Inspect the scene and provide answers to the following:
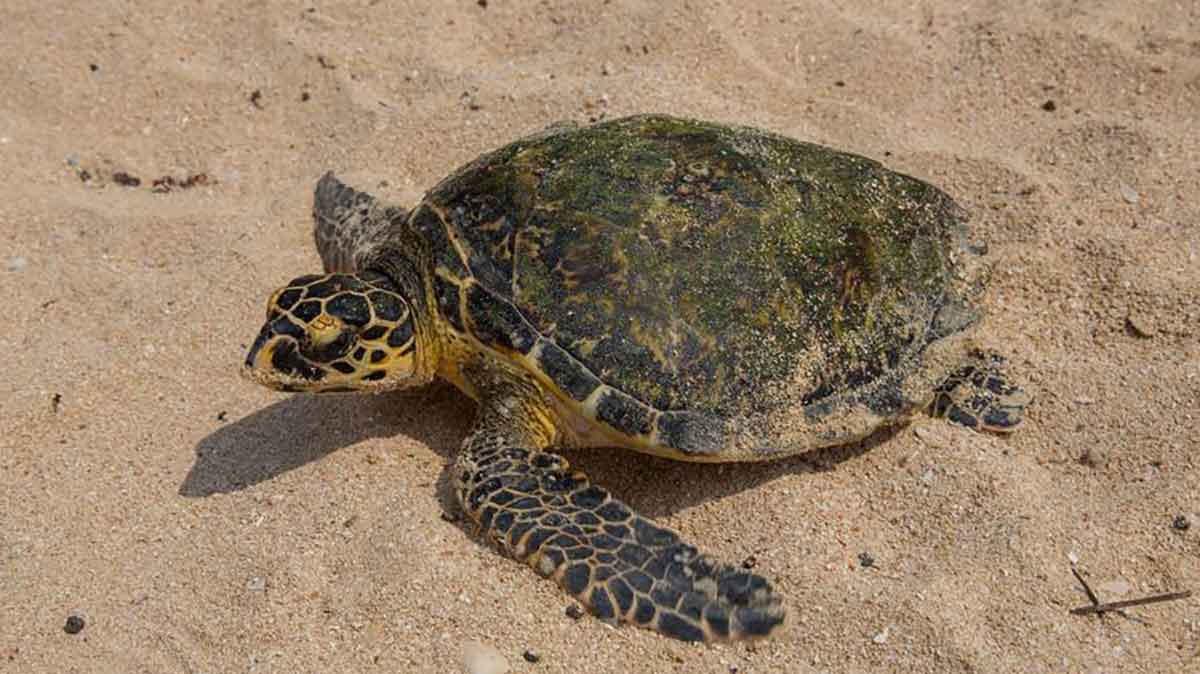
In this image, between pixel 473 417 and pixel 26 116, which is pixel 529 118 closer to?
pixel 473 417

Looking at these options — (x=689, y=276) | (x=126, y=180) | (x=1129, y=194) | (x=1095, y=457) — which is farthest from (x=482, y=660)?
(x=1129, y=194)

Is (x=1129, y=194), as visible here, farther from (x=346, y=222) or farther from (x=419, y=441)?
(x=346, y=222)

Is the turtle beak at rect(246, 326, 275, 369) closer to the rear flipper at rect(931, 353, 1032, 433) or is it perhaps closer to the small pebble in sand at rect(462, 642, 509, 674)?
the small pebble in sand at rect(462, 642, 509, 674)

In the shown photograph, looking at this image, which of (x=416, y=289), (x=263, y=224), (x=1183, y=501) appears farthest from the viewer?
(x=263, y=224)

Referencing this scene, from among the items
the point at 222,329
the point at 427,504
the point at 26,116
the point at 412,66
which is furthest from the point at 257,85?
the point at 427,504

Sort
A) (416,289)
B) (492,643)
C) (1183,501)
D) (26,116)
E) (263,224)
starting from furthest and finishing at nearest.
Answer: (26,116)
(263,224)
(416,289)
(1183,501)
(492,643)

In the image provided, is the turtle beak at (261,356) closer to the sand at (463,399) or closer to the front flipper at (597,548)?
the sand at (463,399)

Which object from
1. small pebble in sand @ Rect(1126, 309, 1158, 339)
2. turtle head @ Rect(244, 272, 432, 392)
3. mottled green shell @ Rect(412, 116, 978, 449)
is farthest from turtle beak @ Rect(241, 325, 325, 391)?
small pebble in sand @ Rect(1126, 309, 1158, 339)
